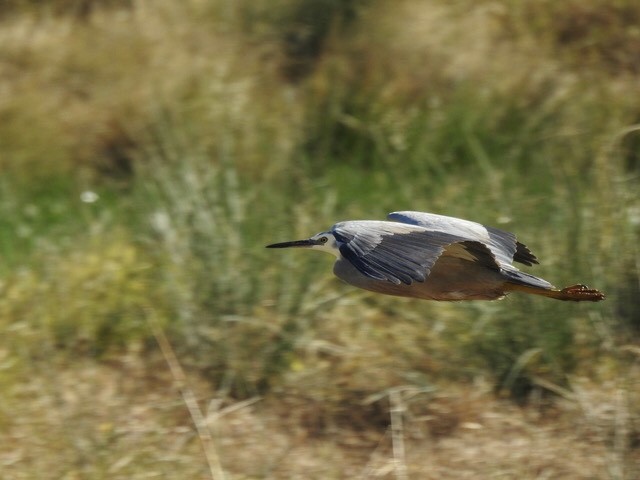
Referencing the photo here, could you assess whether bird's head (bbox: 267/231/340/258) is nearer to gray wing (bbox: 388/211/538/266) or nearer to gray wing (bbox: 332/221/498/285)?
gray wing (bbox: 332/221/498/285)

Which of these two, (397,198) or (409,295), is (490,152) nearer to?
(397,198)

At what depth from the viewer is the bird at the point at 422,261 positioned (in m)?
3.28

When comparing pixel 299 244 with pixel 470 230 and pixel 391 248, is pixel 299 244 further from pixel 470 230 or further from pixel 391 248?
pixel 470 230

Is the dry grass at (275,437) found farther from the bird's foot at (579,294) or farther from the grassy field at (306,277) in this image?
the bird's foot at (579,294)

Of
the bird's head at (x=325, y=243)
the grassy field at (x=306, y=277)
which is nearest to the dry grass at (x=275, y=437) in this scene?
the grassy field at (x=306, y=277)

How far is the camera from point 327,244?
348 cm

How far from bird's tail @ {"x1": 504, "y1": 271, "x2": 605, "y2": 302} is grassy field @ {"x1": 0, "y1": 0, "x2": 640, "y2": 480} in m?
0.80

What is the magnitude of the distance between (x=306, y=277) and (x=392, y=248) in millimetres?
2516

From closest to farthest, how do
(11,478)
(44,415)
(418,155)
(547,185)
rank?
1. (11,478)
2. (44,415)
3. (547,185)
4. (418,155)

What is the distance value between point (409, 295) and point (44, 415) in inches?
96.7

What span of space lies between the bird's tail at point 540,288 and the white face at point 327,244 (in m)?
0.54

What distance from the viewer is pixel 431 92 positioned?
27.1ft

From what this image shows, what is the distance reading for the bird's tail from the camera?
359cm

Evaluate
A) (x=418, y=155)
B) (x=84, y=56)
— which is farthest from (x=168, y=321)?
(x=84, y=56)
